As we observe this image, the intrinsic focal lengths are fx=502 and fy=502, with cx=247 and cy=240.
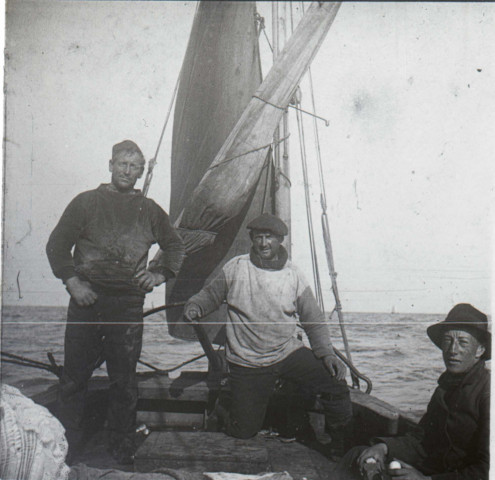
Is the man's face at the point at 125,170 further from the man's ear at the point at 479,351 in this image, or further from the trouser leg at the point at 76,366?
the man's ear at the point at 479,351

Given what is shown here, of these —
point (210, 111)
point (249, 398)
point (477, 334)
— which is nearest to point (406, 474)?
point (477, 334)

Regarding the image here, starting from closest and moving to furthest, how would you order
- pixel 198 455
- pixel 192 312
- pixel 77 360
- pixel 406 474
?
pixel 406 474
pixel 198 455
pixel 192 312
pixel 77 360

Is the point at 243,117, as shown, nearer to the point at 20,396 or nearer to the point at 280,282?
the point at 280,282

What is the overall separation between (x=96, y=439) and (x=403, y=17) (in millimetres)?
2312

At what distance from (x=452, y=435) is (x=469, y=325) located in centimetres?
39

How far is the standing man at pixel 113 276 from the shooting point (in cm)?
215

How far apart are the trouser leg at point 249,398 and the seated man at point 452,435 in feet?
1.40

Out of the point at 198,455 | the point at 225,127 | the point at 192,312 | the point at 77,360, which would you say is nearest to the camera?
the point at 198,455

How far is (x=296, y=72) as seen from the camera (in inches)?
89.7

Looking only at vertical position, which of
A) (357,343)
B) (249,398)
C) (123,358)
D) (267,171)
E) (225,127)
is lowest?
(249,398)

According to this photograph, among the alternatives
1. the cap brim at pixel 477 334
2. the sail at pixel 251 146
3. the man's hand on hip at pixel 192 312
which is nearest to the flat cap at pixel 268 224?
the sail at pixel 251 146

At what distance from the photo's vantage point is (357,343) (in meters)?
2.24

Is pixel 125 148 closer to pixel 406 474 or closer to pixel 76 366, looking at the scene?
pixel 76 366

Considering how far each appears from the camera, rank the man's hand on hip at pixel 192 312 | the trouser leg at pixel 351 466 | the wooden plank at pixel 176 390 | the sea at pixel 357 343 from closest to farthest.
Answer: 1. the trouser leg at pixel 351 466
2. the man's hand on hip at pixel 192 312
3. the sea at pixel 357 343
4. the wooden plank at pixel 176 390
